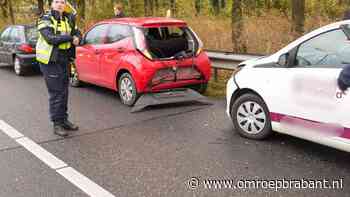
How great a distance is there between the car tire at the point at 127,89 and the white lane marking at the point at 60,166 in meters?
2.22

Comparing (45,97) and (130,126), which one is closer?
(130,126)

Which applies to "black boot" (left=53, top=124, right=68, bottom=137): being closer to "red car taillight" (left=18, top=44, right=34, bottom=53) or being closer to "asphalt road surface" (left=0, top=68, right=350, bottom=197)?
"asphalt road surface" (left=0, top=68, right=350, bottom=197)

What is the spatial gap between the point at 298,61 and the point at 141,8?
18.0 meters

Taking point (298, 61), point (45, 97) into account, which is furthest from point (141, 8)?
point (298, 61)

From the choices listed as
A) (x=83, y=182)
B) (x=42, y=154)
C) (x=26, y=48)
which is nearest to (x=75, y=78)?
(x=26, y=48)

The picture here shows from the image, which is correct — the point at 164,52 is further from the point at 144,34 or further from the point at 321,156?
the point at 321,156

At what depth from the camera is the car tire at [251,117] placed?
205 inches

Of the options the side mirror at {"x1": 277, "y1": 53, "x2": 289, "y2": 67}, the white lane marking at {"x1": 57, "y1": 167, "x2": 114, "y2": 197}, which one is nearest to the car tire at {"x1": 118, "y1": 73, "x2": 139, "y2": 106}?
the white lane marking at {"x1": 57, "y1": 167, "x2": 114, "y2": 197}

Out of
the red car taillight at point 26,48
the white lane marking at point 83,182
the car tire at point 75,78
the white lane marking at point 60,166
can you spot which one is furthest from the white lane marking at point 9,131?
the red car taillight at point 26,48

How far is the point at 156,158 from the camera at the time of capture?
4.90 metres

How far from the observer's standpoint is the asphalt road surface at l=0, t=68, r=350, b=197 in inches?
160

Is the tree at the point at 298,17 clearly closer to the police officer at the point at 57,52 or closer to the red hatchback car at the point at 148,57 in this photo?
the red hatchback car at the point at 148,57

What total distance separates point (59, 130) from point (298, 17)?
7433 millimetres

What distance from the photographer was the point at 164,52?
7.80m
